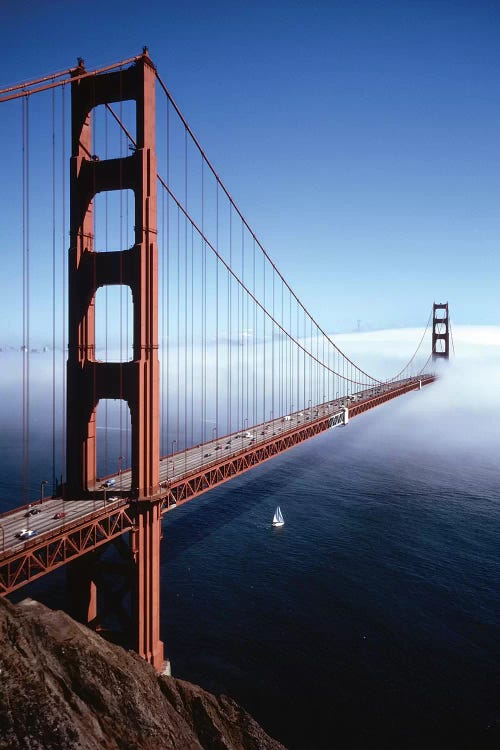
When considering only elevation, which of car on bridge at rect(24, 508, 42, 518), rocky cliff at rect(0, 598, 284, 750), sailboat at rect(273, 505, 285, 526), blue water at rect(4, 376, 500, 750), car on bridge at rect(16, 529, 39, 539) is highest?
rocky cliff at rect(0, 598, 284, 750)

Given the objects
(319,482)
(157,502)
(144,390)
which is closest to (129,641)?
(157,502)

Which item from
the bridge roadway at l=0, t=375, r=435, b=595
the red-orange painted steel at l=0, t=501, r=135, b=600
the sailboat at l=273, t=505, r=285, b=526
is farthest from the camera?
the sailboat at l=273, t=505, r=285, b=526

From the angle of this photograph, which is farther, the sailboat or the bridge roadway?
the sailboat

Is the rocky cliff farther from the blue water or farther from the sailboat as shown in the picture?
the sailboat

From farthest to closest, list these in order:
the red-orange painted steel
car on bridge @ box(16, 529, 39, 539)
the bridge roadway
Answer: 1. car on bridge @ box(16, 529, 39, 539)
2. the bridge roadway
3. the red-orange painted steel

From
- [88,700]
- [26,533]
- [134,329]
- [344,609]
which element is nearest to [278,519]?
[344,609]

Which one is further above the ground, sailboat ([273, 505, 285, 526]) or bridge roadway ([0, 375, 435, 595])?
bridge roadway ([0, 375, 435, 595])

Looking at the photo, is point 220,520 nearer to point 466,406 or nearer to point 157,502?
point 157,502

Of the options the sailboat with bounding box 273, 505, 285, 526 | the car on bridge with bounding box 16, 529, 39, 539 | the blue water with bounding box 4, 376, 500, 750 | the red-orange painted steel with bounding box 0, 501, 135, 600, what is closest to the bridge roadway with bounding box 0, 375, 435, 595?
the red-orange painted steel with bounding box 0, 501, 135, 600
